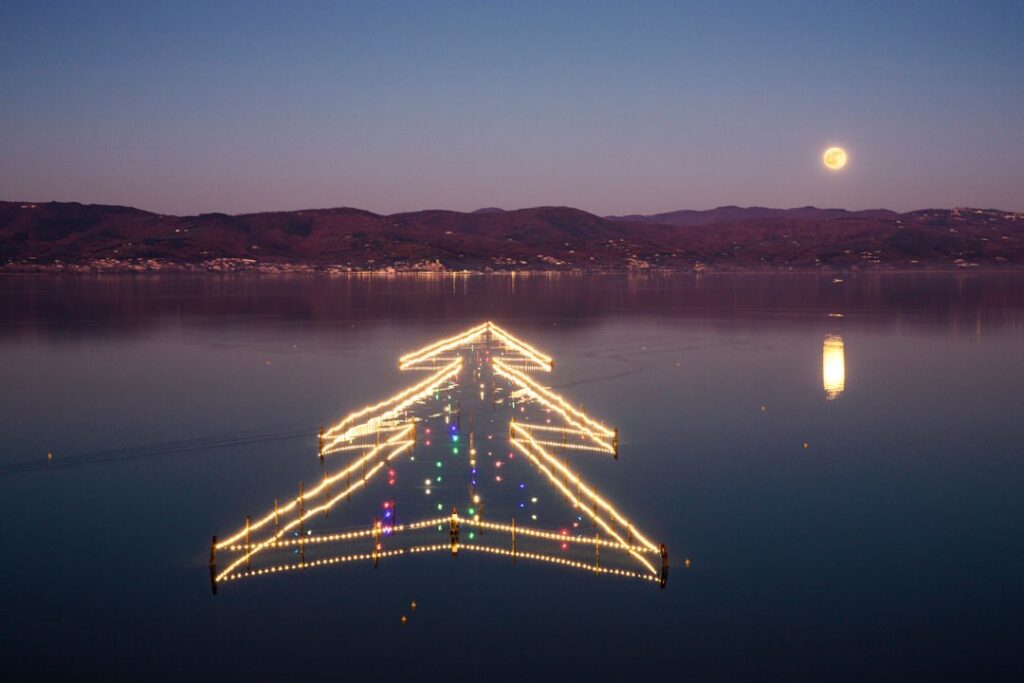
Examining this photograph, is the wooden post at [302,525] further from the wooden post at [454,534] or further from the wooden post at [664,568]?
the wooden post at [664,568]

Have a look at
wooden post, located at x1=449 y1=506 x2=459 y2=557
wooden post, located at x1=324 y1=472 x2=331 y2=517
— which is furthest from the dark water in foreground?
wooden post, located at x1=324 y1=472 x2=331 y2=517

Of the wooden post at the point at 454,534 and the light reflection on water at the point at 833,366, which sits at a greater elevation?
the light reflection on water at the point at 833,366

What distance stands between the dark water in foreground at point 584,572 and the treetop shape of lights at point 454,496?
2.00 feet

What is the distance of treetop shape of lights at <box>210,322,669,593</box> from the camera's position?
832 inches

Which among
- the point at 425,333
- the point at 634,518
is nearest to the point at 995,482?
the point at 634,518

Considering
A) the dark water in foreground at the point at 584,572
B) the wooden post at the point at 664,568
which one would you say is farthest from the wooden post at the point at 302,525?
the wooden post at the point at 664,568

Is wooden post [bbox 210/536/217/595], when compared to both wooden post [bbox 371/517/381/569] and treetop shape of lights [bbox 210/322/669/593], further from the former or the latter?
wooden post [bbox 371/517/381/569]

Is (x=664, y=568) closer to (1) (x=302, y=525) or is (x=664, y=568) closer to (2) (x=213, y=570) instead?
(1) (x=302, y=525)

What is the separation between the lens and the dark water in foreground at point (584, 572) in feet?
55.1

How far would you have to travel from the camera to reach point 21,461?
29312mm

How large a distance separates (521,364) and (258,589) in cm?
3396

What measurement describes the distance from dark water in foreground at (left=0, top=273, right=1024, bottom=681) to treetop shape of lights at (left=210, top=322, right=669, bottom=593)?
609 mm

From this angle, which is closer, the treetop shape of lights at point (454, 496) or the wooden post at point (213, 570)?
the wooden post at point (213, 570)

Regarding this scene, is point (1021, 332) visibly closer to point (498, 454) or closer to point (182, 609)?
point (498, 454)
